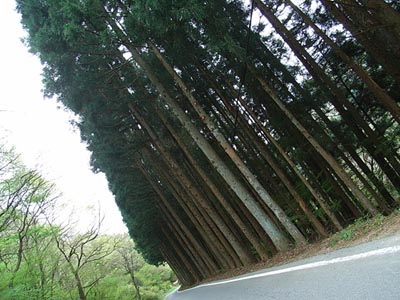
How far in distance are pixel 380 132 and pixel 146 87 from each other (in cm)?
925

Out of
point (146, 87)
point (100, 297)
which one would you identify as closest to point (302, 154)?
point (146, 87)

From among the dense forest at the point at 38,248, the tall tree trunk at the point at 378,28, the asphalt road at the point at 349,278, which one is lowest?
the asphalt road at the point at 349,278

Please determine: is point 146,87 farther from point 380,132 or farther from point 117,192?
point 380,132

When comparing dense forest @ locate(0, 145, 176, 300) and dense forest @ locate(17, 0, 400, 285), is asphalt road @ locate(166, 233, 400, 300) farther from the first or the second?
dense forest @ locate(0, 145, 176, 300)

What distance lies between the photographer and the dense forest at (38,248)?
35.1 feet

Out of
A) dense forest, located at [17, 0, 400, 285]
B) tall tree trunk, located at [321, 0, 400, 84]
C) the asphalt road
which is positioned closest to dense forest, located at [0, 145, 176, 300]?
dense forest, located at [17, 0, 400, 285]

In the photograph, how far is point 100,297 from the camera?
20.4 metres

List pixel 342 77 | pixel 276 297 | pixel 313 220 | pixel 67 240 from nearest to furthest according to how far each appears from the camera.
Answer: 1. pixel 276 297
2. pixel 313 220
3. pixel 342 77
4. pixel 67 240

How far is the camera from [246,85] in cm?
1291

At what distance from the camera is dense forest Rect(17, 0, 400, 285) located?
853cm

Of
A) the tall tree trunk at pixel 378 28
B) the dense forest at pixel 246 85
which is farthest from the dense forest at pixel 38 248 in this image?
the tall tree trunk at pixel 378 28

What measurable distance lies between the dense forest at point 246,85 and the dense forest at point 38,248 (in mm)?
2953

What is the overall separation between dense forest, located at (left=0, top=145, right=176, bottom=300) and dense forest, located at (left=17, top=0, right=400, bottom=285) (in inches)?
116

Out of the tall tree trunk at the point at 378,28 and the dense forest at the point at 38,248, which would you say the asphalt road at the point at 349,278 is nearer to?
the tall tree trunk at the point at 378,28
